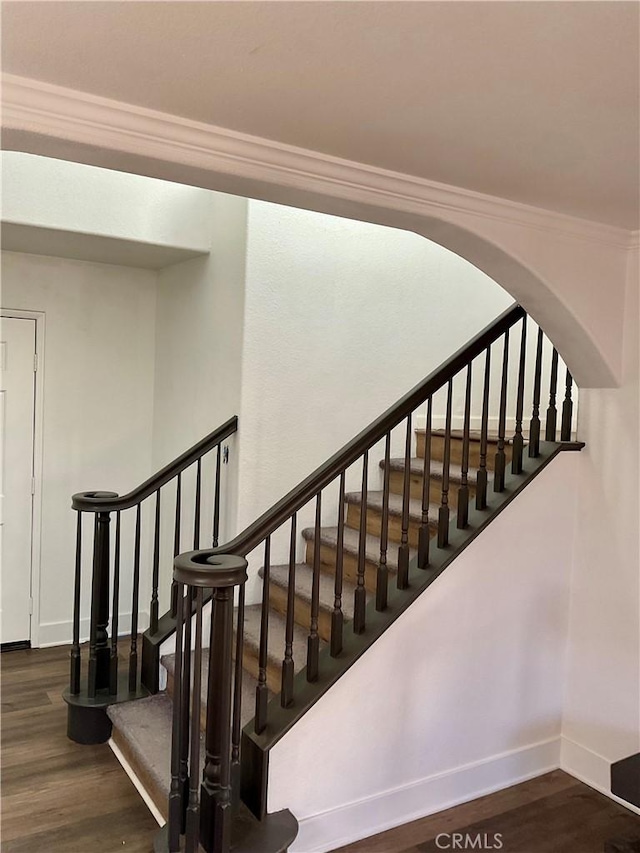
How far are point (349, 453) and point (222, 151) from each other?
3.62 ft

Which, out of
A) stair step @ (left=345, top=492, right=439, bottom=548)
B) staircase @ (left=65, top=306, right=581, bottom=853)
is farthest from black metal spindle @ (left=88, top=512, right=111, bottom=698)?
stair step @ (left=345, top=492, right=439, bottom=548)

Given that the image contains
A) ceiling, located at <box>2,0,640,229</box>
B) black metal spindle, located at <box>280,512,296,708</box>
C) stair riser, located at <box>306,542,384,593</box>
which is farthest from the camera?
stair riser, located at <box>306,542,384,593</box>

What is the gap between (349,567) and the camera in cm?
319

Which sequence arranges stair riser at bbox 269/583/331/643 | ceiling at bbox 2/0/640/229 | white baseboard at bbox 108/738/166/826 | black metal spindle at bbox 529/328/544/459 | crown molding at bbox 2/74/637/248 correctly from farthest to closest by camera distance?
black metal spindle at bbox 529/328/544/459 → stair riser at bbox 269/583/331/643 → white baseboard at bbox 108/738/166/826 → crown molding at bbox 2/74/637/248 → ceiling at bbox 2/0/640/229

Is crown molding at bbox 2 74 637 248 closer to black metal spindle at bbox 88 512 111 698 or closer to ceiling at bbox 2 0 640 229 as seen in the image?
ceiling at bbox 2 0 640 229

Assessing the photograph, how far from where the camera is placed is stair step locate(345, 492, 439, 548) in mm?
3182

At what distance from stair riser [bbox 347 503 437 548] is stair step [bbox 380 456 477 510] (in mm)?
192

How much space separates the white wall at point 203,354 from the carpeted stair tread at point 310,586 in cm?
37

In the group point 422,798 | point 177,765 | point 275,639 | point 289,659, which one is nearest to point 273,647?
point 275,639

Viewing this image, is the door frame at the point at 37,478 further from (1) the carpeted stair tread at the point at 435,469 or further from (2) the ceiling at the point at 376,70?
(2) the ceiling at the point at 376,70

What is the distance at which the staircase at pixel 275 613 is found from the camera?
2.11m

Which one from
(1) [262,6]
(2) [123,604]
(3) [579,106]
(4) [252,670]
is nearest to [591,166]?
(3) [579,106]

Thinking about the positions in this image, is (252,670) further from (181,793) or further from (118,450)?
(118,450)

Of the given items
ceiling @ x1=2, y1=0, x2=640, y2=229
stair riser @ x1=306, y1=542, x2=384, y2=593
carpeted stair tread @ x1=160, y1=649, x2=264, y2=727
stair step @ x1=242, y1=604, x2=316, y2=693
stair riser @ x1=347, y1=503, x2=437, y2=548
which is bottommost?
carpeted stair tread @ x1=160, y1=649, x2=264, y2=727
